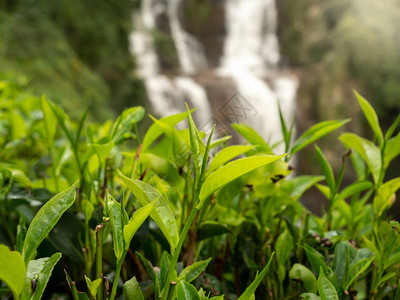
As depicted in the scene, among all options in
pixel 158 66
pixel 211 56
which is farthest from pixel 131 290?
pixel 211 56

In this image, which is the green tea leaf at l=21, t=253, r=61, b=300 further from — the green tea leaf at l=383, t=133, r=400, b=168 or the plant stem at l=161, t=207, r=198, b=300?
the green tea leaf at l=383, t=133, r=400, b=168

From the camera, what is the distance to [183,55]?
10.2 metres

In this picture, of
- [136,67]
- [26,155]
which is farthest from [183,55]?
[26,155]

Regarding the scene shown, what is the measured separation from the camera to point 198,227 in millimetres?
405

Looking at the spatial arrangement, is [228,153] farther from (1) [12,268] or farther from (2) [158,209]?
(1) [12,268]

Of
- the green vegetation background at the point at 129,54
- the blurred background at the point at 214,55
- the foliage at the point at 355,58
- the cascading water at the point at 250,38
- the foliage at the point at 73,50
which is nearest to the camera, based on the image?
the foliage at the point at 73,50

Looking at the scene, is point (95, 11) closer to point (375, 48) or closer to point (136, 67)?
point (136, 67)

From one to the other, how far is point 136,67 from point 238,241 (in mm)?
8137

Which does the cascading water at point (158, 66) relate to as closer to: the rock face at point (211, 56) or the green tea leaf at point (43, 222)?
the rock face at point (211, 56)

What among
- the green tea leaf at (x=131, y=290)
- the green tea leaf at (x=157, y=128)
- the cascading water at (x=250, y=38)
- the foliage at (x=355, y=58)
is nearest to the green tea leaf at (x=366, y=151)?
the green tea leaf at (x=157, y=128)

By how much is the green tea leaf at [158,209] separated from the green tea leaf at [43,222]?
5 cm

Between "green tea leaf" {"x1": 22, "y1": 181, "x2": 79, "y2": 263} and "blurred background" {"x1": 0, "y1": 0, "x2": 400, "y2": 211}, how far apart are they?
428cm

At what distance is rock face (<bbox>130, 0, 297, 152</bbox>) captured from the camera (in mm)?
8016

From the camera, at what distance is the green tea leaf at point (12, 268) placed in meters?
0.24
